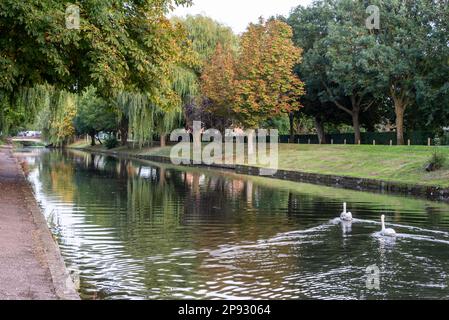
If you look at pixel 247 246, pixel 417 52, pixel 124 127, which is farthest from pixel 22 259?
pixel 124 127

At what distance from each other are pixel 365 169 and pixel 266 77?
22186mm

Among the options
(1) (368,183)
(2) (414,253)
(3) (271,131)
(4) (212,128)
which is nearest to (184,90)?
(4) (212,128)

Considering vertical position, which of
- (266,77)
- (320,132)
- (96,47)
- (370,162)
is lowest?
(370,162)

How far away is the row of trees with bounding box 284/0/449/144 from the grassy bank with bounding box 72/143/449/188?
567 cm

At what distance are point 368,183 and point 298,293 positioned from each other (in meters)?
23.1

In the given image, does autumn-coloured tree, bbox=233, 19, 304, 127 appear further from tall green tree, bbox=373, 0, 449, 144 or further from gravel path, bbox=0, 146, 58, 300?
gravel path, bbox=0, 146, 58, 300

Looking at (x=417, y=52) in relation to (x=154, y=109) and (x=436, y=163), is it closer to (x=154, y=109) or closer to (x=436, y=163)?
(x=436, y=163)

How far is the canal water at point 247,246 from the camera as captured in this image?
32.1ft

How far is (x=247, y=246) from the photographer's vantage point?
44.3 ft

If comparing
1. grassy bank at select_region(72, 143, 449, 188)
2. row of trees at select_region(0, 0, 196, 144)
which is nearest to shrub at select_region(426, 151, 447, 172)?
grassy bank at select_region(72, 143, 449, 188)

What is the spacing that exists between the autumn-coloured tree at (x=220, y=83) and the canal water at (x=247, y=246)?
33.5 meters

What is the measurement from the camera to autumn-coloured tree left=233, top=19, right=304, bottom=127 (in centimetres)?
5638

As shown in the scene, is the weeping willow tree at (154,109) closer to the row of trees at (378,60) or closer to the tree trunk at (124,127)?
the row of trees at (378,60)

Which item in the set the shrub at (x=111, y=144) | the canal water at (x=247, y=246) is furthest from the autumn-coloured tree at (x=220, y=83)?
the shrub at (x=111, y=144)
